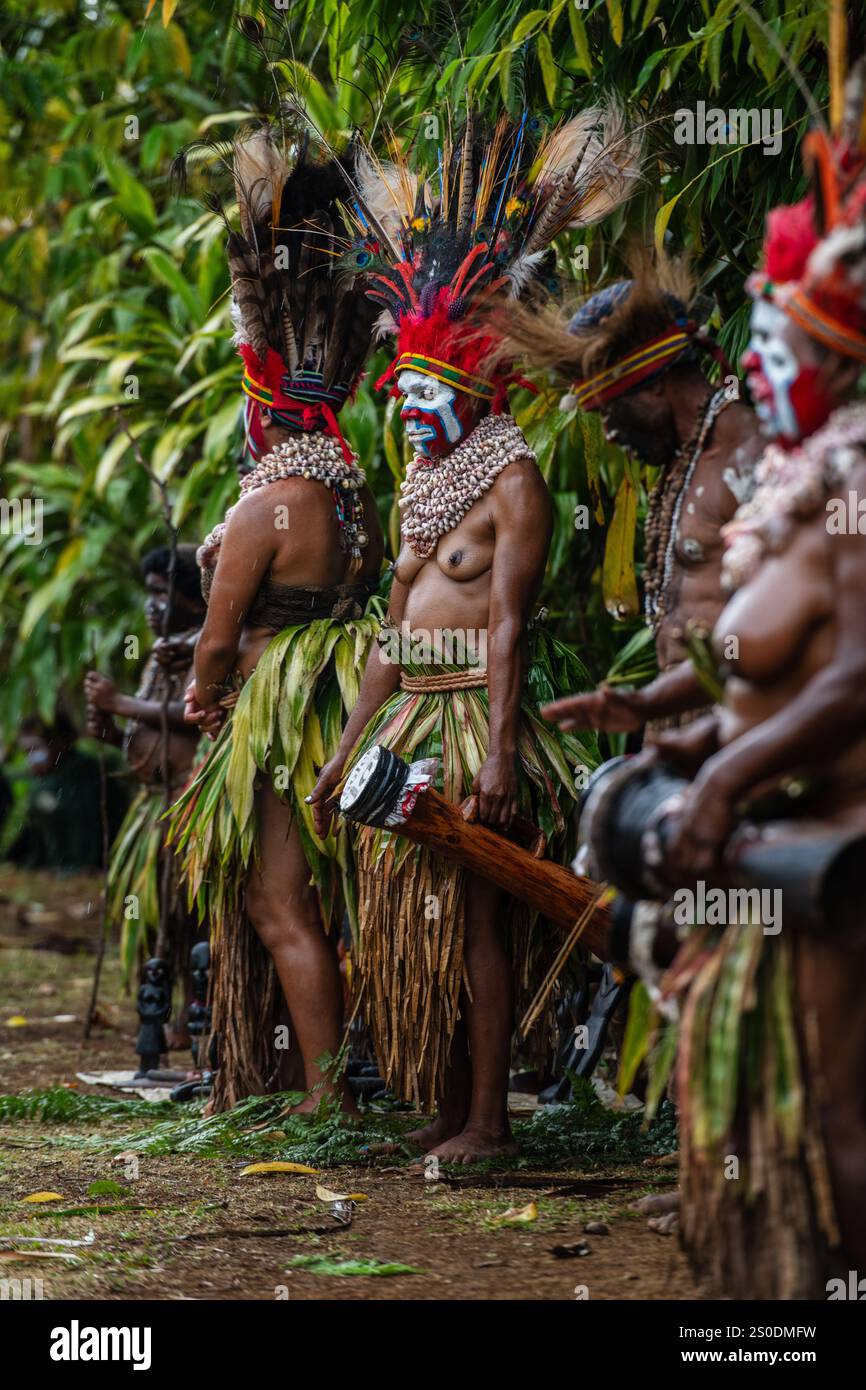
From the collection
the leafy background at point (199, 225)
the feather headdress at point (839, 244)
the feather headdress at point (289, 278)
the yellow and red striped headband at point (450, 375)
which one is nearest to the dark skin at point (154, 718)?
the leafy background at point (199, 225)

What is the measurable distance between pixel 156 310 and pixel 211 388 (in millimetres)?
916

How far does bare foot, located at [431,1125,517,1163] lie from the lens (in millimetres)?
3832

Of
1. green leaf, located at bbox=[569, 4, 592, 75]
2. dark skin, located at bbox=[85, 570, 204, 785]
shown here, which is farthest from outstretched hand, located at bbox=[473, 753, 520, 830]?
dark skin, located at bbox=[85, 570, 204, 785]

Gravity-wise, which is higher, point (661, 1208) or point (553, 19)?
point (553, 19)

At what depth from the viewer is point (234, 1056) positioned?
4477mm

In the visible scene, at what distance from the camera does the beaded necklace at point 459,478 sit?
3898 mm

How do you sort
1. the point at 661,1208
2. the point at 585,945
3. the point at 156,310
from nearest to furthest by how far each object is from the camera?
the point at 661,1208 < the point at 585,945 < the point at 156,310

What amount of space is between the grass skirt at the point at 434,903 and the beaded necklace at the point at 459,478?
0.33 m

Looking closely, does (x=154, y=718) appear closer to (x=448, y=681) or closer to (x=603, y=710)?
(x=448, y=681)

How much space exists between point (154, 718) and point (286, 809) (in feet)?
4.47

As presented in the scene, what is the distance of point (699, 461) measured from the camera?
10.7 ft

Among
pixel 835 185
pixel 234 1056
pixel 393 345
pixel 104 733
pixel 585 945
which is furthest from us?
pixel 104 733

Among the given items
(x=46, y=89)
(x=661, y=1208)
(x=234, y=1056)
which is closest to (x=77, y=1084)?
(x=234, y=1056)

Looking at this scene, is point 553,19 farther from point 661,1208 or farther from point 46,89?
point 46,89
